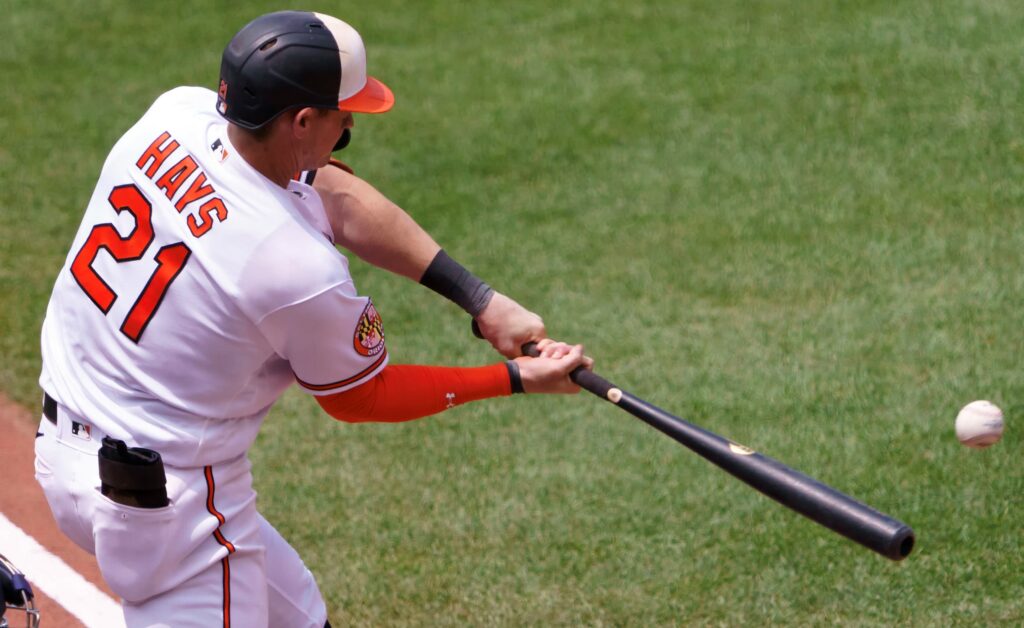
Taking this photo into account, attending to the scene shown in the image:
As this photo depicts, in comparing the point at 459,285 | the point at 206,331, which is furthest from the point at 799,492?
the point at 206,331

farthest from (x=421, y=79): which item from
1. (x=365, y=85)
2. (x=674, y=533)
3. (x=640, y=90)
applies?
(x=365, y=85)

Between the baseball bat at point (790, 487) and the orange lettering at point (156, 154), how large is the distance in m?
1.30

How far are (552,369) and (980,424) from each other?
6.55 ft

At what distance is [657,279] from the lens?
709 cm

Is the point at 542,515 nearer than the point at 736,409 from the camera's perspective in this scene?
Yes

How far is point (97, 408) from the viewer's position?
129 inches

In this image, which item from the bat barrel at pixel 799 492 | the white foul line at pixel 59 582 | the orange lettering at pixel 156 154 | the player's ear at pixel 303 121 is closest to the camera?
the bat barrel at pixel 799 492

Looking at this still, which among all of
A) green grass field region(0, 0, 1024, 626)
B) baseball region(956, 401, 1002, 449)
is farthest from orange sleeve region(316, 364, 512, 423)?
baseball region(956, 401, 1002, 449)

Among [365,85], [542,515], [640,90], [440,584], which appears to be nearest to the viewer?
[365,85]

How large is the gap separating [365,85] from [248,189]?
0.42m

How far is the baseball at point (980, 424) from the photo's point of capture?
479cm

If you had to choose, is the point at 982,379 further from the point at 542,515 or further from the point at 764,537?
the point at 542,515

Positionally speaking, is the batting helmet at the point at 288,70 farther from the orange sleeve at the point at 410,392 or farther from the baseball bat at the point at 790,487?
the baseball bat at the point at 790,487

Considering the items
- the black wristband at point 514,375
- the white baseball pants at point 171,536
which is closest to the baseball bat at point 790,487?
the black wristband at point 514,375
